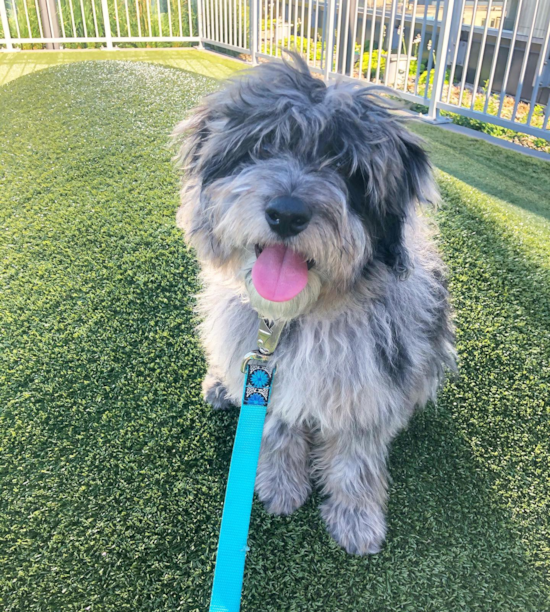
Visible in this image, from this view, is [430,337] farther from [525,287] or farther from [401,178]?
[525,287]

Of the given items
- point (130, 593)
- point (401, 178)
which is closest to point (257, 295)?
point (401, 178)

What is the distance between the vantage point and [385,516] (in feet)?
7.28

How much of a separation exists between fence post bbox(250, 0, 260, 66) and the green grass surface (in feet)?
1.74

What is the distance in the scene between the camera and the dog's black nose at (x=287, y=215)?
1.56 metres

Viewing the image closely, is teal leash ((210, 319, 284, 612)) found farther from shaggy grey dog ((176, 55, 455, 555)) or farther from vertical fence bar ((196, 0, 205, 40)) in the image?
vertical fence bar ((196, 0, 205, 40))

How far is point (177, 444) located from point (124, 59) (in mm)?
10607

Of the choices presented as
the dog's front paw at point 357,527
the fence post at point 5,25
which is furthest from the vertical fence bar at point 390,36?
the fence post at point 5,25

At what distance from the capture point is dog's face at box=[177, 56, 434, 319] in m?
1.61

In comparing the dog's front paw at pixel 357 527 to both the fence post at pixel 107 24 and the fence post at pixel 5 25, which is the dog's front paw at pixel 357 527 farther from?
the fence post at pixel 107 24

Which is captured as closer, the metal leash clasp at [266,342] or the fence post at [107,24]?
the metal leash clasp at [266,342]

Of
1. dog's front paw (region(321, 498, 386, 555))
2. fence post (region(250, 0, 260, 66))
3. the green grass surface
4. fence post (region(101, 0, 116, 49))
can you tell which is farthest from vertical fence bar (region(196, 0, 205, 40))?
dog's front paw (region(321, 498, 386, 555))

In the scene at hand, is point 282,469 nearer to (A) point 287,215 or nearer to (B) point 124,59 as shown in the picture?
(A) point 287,215

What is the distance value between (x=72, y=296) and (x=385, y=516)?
232 centimetres

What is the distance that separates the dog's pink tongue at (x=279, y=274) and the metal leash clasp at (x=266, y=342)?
0.25m
